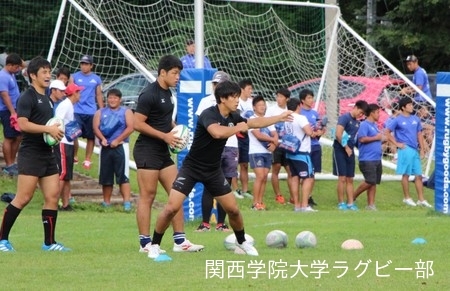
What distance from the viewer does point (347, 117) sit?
21406 mm

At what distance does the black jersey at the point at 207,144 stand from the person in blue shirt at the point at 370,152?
9.09 meters

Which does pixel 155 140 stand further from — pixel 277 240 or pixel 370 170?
pixel 370 170

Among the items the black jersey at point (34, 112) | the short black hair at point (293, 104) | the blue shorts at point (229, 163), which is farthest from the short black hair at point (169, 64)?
the short black hair at point (293, 104)

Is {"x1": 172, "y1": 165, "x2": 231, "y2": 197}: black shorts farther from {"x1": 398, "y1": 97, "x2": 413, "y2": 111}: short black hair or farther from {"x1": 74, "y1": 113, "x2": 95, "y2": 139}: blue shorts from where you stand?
{"x1": 398, "y1": 97, "x2": 413, "y2": 111}: short black hair

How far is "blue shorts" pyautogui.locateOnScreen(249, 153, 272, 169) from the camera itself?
20188 mm

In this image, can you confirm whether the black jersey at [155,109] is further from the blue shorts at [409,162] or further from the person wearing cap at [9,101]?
the blue shorts at [409,162]

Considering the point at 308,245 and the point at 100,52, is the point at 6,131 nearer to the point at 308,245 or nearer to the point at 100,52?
the point at 100,52

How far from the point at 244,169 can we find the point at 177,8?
5.83 metres

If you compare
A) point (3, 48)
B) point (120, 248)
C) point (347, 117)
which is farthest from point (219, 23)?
point (120, 248)

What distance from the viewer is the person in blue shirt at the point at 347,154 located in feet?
69.7

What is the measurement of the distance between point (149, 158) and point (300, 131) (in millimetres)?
7688

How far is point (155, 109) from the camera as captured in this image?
12.7 meters

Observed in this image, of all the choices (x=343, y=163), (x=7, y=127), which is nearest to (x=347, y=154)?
(x=343, y=163)

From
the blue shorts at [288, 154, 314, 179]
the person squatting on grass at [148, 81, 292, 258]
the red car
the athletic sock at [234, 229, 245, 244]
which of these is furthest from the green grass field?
the red car
